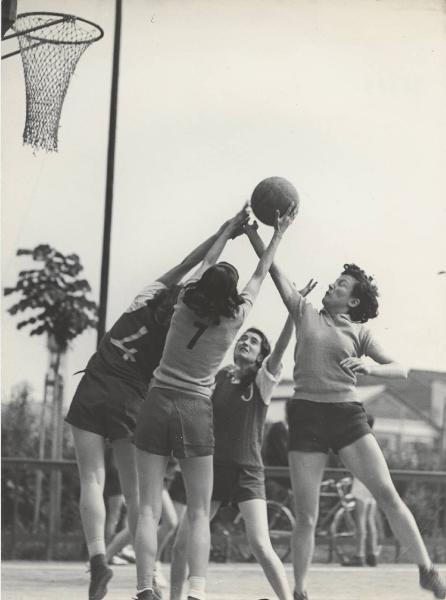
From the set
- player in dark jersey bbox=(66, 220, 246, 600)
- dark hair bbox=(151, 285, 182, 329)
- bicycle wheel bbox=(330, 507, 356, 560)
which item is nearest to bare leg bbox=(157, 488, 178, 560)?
player in dark jersey bbox=(66, 220, 246, 600)

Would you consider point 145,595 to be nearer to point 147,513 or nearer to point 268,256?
point 147,513

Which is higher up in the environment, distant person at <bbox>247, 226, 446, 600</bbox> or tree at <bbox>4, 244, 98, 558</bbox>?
tree at <bbox>4, 244, 98, 558</bbox>

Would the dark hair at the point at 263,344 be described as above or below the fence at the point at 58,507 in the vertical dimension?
above

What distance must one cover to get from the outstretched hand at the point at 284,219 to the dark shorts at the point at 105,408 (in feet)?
4.23

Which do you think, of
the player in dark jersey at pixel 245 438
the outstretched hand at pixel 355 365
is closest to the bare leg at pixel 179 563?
the player in dark jersey at pixel 245 438

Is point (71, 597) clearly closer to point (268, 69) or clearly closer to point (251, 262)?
point (251, 262)

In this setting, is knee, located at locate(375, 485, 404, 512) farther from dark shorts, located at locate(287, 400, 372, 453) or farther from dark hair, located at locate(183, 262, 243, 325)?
dark hair, located at locate(183, 262, 243, 325)

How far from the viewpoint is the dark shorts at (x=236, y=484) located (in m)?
7.02

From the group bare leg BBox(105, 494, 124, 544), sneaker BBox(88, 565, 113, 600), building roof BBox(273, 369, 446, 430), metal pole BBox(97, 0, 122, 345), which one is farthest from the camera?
building roof BBox(273, 369, 446, 430)

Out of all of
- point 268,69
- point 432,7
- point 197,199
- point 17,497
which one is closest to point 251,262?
point 197,199

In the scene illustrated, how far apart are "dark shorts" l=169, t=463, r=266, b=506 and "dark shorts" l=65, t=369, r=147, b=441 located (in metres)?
0.56

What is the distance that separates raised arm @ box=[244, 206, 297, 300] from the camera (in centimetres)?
681

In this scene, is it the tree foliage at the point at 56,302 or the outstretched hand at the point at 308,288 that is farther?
the tree foliage at the point at 56,302

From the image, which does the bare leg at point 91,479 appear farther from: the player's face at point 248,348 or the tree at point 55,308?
the tree at point 55,308
